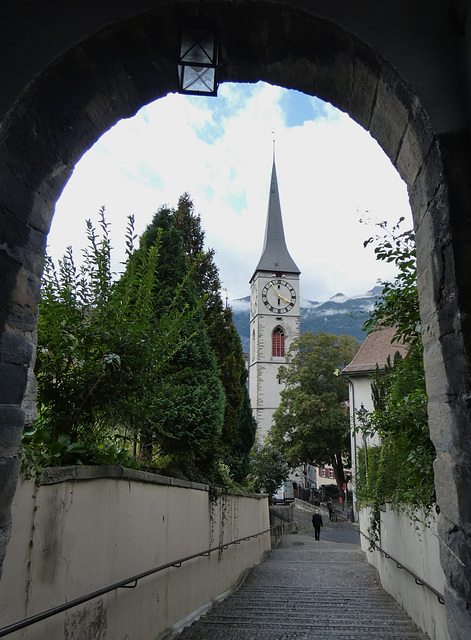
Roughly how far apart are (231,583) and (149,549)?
418cm

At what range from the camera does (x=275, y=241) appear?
45.7m

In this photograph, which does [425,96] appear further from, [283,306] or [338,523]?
[283,306]

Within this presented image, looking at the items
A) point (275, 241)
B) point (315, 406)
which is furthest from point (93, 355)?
point (275, 241)

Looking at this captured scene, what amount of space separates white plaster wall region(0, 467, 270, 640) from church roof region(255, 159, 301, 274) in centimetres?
3990

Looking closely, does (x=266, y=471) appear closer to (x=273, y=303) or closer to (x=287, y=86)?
(x=287, y=86)

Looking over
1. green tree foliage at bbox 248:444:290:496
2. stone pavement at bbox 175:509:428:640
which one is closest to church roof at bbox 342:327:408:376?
green tree foliage at bbox 248:444:290:496

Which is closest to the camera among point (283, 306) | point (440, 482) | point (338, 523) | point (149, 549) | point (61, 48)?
point (440, 482)

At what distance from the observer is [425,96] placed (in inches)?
88.8

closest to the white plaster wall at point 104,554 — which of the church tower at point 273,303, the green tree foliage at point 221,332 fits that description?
the green tree foliage at point 221,332

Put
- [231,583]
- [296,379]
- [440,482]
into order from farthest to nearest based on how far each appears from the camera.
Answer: [296,379] → [231,583] → [440,482]

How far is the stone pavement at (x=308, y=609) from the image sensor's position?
4.45m

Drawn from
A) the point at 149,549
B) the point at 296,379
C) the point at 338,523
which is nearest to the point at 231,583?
the point at 149,549

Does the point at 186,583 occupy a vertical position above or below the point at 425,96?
below

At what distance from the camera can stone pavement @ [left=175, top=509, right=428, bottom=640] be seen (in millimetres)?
4445
